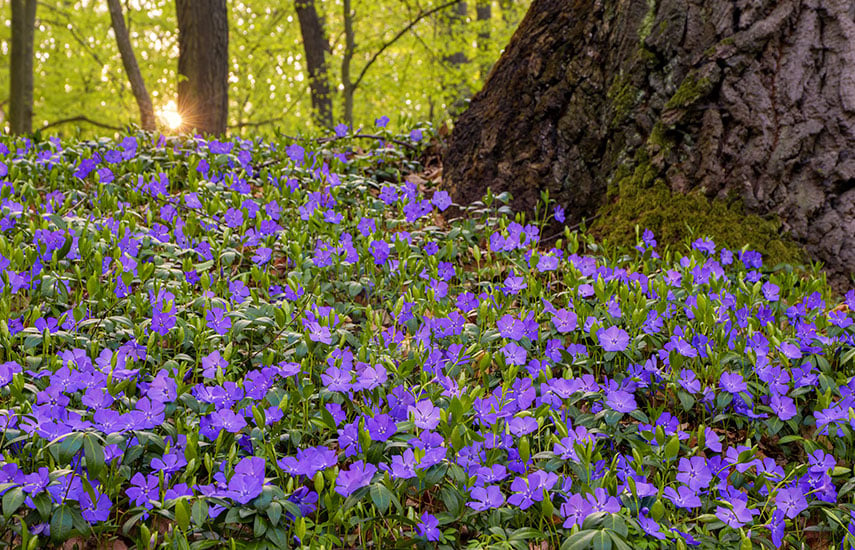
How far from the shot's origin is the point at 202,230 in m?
3.64

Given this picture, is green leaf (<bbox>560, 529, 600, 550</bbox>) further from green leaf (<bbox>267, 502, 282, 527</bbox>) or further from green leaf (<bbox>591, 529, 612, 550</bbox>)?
green leaf (<bbox>267, 502, 282, 527</bbox>)

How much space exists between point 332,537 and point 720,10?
3311 mm

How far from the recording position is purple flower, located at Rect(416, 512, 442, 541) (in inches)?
68.6

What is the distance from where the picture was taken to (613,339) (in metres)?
2.45

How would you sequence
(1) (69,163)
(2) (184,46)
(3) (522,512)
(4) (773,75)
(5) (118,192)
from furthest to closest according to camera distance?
1. (2) (184,46)
2. (1) (69,163)
3. (5) (118,192)
4. (4) (773,75)
5. (3) (522,512)

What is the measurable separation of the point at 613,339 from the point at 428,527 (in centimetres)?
104

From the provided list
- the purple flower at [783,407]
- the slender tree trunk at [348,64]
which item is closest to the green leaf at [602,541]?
the purple flower at [783,407]

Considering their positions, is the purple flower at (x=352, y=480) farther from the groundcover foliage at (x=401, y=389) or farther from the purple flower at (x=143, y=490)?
the purple flower at (x=143, y=490)

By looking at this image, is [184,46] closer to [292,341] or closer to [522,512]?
[292,341]

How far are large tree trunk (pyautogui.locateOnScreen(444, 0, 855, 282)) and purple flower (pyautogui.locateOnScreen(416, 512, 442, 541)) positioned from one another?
8.36ft

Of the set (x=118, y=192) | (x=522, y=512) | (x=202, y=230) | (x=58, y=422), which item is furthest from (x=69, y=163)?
(x=522, y=512)

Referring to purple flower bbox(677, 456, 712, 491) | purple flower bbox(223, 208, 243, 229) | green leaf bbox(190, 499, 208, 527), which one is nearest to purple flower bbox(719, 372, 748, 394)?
purple flower bbox(677, 456, 712, 491)

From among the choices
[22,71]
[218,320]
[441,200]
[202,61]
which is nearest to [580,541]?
[218,320]

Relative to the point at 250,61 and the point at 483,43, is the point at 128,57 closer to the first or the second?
the point at 483,43
